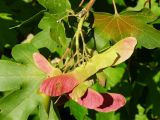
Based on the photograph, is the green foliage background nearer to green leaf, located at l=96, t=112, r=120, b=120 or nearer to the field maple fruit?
green leaf, located at l=96, t=112, r=120, b=120

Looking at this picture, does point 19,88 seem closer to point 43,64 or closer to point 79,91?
point 43,64

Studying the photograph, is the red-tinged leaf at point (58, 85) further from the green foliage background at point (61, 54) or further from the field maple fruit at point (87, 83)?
the green foliage background at point (61, 54)

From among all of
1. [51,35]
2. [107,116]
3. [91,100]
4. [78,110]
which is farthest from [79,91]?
[107,116]

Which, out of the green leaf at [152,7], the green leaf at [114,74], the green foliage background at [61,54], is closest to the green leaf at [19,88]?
the green foliage background at [61,54]

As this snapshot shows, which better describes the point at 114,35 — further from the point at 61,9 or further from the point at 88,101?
the point at 88,101

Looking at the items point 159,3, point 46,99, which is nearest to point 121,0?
point 159,3

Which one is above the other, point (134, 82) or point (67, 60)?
point (67, 60)

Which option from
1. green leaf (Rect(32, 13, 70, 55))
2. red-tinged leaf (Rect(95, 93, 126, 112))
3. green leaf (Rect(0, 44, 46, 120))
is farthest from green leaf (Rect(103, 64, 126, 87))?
red-tinged leaf (Rect(95, 93, 126, 112))
